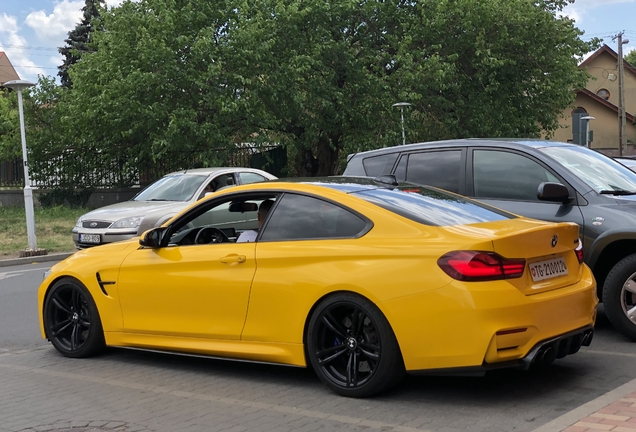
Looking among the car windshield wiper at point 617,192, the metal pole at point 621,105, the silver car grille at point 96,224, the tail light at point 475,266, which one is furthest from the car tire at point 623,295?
the metal pole at point 621,105

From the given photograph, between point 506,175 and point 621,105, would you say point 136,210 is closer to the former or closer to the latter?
point 506,175

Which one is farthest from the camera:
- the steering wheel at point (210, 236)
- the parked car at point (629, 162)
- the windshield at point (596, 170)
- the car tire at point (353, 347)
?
the parked car at point (629, 162)

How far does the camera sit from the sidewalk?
4.40 m

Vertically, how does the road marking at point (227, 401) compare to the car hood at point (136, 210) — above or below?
below

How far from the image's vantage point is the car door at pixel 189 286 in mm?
5863

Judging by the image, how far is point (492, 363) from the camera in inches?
191

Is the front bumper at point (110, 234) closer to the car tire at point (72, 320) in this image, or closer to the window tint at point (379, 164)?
the window tint at point (379, 164)

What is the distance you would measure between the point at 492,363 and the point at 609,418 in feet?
2.35

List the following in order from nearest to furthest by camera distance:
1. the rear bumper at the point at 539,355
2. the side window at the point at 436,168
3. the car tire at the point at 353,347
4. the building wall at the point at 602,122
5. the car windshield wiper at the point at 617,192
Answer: the rear bumper at the point at 539,355
the car tire at the point at 353,347
the car windshield wiper at the point at 617,192
the side window at the point at 436,168
the building wall at the point at 602,122

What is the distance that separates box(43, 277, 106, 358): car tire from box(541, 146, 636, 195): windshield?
4.42 meters

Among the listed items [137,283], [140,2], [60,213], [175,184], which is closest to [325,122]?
[140,2]

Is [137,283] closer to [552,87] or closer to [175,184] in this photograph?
[175,184]

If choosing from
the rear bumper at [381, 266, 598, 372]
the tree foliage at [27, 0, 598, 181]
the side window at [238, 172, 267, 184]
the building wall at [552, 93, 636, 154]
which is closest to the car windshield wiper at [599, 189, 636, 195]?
the rear bumper at [381, 266, 598, 372]

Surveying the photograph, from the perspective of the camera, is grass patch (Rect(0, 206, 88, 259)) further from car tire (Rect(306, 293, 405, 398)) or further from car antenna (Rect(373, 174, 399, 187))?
car tire (Rect(306, 293, 405, 398))
